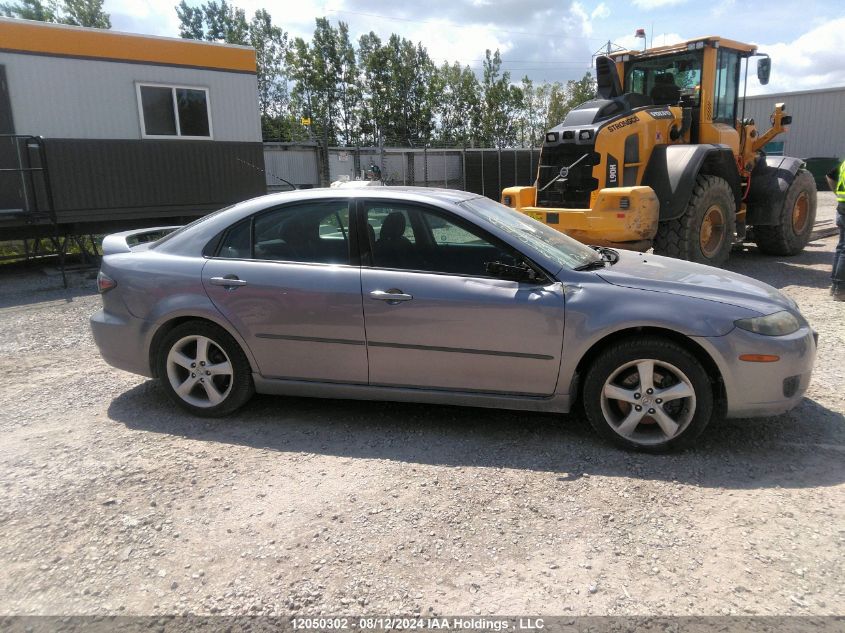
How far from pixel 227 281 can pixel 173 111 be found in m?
8.93

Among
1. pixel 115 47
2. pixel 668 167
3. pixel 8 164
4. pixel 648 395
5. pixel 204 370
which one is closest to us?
pixel 648 395

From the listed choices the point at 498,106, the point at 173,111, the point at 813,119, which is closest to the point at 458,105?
the point at 498,106

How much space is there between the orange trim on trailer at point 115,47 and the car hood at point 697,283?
394 inches

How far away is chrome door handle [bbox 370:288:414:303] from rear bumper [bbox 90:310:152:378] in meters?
1.65

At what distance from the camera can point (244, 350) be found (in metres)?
4.01

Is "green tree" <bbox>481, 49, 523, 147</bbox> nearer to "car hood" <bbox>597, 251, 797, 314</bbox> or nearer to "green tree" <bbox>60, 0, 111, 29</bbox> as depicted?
"green tree" <bbox>60, 0, 111, 29</bbox>

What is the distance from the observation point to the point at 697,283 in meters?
3.62

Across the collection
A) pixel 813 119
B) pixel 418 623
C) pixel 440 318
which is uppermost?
pixel 813 119

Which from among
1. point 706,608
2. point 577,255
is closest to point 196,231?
point 577,255

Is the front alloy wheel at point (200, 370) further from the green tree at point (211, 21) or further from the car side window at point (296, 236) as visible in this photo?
the green tree at point (211, 21)

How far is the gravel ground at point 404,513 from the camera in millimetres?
2455

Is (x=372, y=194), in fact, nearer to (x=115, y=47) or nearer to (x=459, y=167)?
(x=115, y=47)

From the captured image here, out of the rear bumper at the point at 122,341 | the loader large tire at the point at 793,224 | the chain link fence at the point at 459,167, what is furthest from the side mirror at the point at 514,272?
the chain link fence at the point at 459,167

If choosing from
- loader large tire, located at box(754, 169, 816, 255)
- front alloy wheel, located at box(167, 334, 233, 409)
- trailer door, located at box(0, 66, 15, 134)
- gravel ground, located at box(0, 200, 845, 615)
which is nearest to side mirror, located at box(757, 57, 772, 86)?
loader large tire, located at box(754, 169, 816, 255)
